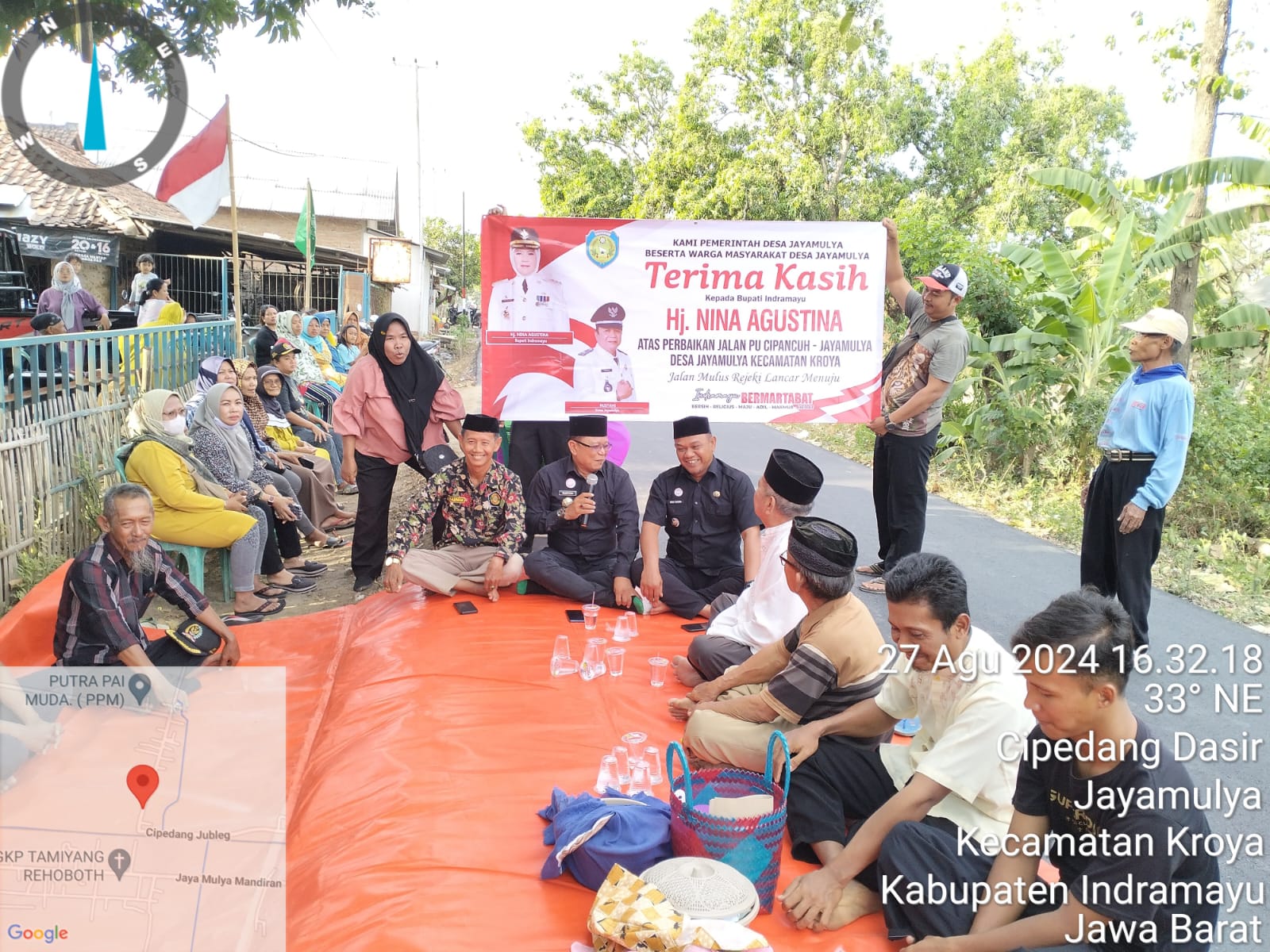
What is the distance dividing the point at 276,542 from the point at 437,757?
348 cm

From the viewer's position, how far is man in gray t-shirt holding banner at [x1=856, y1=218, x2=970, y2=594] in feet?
17.8

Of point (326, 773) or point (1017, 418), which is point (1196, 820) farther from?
point (1017, 418)

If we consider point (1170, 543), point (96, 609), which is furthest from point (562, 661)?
point (1170, 543)

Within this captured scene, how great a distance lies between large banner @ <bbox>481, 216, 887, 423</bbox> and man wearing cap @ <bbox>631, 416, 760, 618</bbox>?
17.8 inches

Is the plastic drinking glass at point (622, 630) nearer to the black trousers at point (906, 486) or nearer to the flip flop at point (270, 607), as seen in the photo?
the black trousers at point (906, 486)

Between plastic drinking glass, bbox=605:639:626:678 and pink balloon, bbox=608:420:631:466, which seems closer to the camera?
plastic drinking glass, bbox=605:639:626:678

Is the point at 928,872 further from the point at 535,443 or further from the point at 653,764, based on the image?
the point at 535,443

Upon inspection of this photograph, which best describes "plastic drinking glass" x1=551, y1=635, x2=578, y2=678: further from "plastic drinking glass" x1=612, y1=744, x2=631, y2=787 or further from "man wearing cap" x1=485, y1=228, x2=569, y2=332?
"man wearing cap" x1=485, y1=228, x2=569, y2=332

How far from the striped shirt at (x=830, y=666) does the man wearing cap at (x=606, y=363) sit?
108 inches

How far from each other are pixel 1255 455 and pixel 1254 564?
5.08ft

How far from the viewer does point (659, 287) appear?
5.63 meters

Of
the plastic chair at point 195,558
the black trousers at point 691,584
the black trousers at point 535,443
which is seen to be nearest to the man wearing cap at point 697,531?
the black trousers at point 691,584

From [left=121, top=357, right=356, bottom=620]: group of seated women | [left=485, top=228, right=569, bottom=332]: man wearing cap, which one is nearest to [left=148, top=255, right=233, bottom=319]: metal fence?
[left=121, top=357, right=356, bottom=620]: group of seated women

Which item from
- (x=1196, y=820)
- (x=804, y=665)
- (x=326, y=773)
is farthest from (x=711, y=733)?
(x=1196, y=820)
